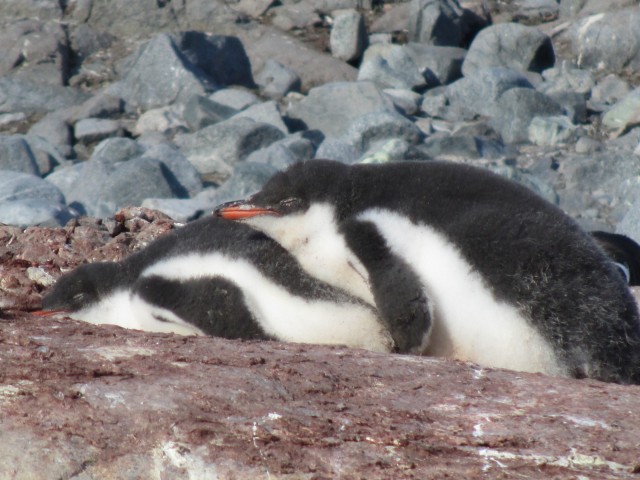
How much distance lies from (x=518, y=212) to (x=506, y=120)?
30.3 ft

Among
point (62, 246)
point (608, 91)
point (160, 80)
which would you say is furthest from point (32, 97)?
point (62, 246)

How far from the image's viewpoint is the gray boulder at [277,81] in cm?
1340

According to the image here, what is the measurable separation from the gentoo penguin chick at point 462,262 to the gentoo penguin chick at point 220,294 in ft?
0.33

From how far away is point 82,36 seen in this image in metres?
14.3

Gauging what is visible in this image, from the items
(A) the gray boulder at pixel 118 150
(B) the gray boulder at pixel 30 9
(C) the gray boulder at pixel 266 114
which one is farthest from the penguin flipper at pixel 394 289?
(B) the gray boulder at pixel 30 9

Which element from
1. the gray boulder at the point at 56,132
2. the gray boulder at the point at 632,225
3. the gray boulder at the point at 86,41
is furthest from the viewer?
the gray boulder at the point at 86,41

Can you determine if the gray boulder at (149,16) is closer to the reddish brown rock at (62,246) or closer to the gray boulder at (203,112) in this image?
the gray boulder at (203,112)

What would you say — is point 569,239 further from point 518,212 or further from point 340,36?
point 340,36

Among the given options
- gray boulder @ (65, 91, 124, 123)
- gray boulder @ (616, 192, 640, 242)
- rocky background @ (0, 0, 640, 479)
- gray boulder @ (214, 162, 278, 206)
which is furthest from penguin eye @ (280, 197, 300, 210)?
gray boulder @ (65, 91, 124, 123)

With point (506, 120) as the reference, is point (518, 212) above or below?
above

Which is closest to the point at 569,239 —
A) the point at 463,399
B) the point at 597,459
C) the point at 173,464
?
the point at 463,399

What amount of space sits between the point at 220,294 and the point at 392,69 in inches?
414

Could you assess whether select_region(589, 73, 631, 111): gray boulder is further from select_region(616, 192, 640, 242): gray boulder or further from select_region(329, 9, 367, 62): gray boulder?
select_region(616, 192, 640, 242): gray boulder

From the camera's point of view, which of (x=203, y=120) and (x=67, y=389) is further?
(x=203, y=120)
